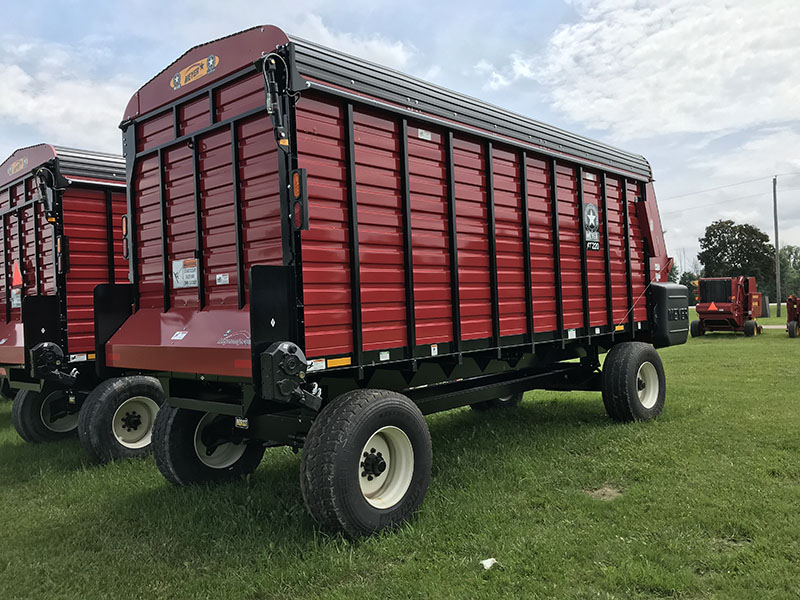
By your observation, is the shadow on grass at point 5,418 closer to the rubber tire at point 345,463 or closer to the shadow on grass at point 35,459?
the shadow on grass at point 35,459

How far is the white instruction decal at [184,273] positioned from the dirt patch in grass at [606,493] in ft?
Answer: 11.6

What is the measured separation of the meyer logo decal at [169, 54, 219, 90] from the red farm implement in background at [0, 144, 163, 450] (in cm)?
286

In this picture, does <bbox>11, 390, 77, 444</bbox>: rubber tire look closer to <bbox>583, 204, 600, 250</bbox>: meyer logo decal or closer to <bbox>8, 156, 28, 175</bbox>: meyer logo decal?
<bbox>8, 156, 28, 175</bbox>: meyer logo decal

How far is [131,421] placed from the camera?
6.82 m

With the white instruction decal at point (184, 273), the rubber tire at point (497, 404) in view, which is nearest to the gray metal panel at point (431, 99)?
the white instruction decal at point (184, 273)

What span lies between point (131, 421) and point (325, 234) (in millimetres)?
3960

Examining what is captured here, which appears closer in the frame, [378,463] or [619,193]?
[378,463]

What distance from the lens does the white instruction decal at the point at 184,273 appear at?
16.0 ft

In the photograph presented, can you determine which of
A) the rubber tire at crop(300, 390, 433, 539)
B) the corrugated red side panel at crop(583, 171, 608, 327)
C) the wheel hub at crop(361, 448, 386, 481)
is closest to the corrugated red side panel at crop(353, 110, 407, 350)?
the rubber tire at crop(300, 390, 433, 539)

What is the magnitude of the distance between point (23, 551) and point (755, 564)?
466cm

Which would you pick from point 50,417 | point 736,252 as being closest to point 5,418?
point 50,417

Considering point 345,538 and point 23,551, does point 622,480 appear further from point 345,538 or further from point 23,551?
point 23,551

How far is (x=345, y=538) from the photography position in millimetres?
4070

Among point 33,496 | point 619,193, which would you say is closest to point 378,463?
point 33,496
